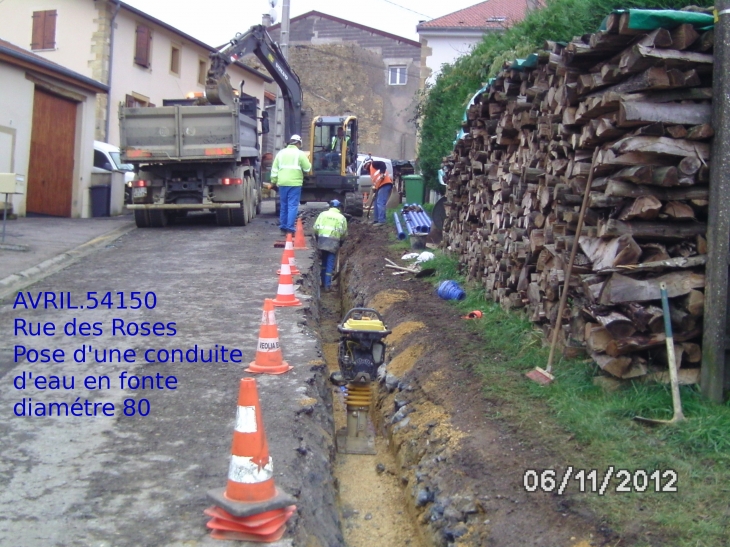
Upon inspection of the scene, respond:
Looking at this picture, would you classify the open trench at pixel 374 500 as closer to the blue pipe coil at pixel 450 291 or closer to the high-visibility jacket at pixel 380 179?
the blue pipe coil at pixel 450 291

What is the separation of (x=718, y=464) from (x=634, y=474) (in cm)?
44

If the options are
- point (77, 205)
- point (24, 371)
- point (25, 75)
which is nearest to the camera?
point (24, 371)

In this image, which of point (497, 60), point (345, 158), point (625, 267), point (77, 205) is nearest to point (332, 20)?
point (345, 158)

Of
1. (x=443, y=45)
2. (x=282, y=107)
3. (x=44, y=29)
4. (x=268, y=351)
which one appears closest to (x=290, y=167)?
(x=268, y=351)

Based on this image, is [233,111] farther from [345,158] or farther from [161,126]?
[345,158]

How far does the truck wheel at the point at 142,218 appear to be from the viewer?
14.9 metres

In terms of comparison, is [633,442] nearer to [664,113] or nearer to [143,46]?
[664,113]

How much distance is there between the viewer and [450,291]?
30.4ft

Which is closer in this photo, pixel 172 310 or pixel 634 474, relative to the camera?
pixel 634 474

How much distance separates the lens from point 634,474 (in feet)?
13.4

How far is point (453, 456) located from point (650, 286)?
5.42ft

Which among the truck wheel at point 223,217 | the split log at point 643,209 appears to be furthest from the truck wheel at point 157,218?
the split log at point 643,209

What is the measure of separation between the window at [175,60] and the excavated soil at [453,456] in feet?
72.8

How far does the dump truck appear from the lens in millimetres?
14141
